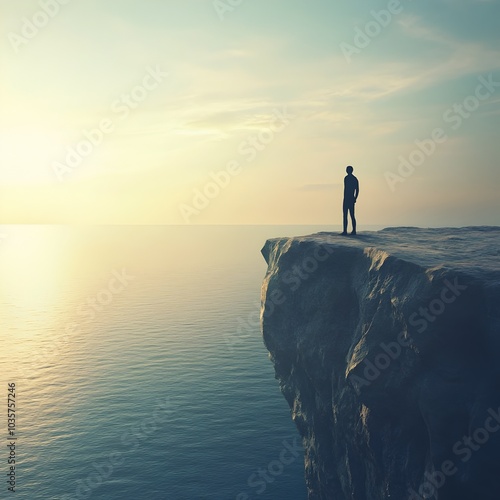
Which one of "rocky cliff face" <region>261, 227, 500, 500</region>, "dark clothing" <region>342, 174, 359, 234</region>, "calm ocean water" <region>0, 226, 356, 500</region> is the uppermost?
"dark clothing" <region>342, 174, 359, 234</region>

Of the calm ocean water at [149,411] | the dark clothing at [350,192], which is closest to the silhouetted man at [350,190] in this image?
A: the dark clothing at [350,192]

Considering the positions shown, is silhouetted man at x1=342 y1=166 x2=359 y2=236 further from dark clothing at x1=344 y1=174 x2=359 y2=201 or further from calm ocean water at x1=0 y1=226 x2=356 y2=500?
calm ocean water at x1=0 y1=226 x2=356 y2=500

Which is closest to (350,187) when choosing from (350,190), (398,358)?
(350,190)

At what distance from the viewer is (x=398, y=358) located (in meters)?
20.6

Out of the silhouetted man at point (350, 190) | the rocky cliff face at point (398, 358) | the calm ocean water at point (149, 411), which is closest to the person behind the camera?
the rocky cliff face at point (398, 358)

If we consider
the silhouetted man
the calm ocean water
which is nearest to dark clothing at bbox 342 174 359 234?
the silhouetted man

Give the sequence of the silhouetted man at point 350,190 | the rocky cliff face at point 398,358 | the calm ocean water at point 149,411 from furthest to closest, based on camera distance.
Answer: the calm ocean water at point 149,411 < the silhouetted man at point 350,190 < the rocky cliff face at point 398,358

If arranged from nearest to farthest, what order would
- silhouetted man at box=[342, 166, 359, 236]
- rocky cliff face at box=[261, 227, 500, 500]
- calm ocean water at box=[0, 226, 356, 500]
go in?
rocky cliff face at box=[261, 227, 500, 500] < silhouetted man at box=[342, 166, 359, 236] < calm ocean water at box=[0, 226, 356, 500]

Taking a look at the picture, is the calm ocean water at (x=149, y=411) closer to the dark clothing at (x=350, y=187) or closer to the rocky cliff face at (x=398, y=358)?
the rocky cliff face at (x=398, y=358)

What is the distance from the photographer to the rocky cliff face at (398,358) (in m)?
17.2

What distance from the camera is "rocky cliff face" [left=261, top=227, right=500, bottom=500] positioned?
17.2 meters

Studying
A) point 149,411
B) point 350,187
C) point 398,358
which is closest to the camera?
point 398,358

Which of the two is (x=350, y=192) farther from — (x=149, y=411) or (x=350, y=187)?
(x=149, y=411)

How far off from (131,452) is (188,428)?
8.23m
